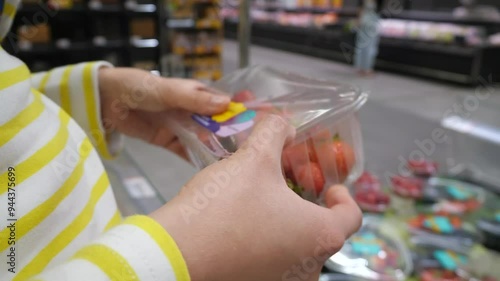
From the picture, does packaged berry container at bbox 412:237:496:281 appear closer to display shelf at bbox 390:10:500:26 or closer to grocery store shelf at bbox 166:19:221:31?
grocery store shelf at bbox 166:19:221:31

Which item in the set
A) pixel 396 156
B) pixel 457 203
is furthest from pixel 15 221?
pixel 396 156

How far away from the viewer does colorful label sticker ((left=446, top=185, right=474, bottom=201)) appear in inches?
89.9

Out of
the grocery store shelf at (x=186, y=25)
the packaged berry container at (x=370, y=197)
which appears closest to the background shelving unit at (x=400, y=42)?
the grocery store shelf at (x=186, y=25)

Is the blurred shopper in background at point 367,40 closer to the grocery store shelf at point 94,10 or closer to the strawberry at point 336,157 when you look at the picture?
the grocery store shelf at point 94,10

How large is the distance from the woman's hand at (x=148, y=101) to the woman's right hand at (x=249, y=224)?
0.27m

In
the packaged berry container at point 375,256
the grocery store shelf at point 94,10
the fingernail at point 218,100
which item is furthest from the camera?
the grocery store shelf at point 94,10

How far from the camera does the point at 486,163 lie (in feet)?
8.20

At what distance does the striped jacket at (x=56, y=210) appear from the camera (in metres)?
0.41

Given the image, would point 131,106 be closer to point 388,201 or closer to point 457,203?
point 388,201

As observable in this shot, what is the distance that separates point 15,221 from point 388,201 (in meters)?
1.99

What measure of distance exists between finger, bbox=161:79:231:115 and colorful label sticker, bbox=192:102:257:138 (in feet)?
0.04

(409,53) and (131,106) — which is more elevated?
(131,106)

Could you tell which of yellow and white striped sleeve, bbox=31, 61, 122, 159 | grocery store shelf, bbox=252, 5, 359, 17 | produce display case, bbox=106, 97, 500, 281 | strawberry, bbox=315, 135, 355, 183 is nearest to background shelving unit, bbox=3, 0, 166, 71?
produce display case, bbox=106, 97, 500, 281

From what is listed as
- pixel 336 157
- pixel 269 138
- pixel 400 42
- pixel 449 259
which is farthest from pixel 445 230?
pixel 400 42
